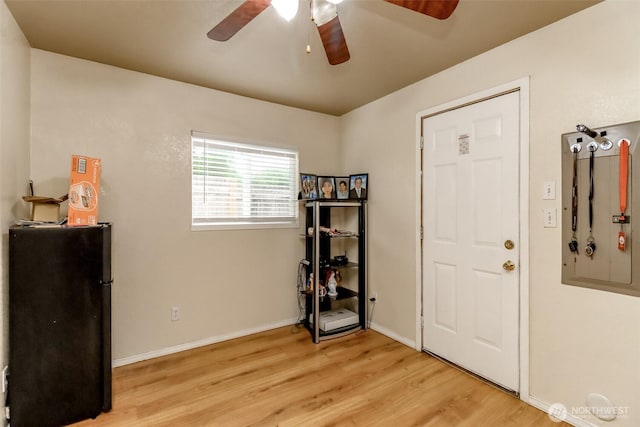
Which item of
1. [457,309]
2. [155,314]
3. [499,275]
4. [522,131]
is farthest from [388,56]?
[155,314]

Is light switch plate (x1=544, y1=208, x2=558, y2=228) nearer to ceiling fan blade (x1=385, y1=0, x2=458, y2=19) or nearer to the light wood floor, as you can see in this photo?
the light wood floor

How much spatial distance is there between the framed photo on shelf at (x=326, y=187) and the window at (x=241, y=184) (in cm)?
29

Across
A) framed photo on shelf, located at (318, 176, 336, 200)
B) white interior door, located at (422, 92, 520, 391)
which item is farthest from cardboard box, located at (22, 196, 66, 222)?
white interior door, located at (422, 92, 520, 391)

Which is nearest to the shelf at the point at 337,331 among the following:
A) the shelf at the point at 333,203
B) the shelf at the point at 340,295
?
the shelf at the point at 340,295

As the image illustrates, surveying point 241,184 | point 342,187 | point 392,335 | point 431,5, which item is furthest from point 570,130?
point 241,184

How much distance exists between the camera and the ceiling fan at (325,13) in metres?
1.38

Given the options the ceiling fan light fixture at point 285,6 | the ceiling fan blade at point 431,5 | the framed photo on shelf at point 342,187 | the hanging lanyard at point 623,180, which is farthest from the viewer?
→ the framed photo on shelf at point 342,187

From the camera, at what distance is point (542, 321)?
6.68 feet

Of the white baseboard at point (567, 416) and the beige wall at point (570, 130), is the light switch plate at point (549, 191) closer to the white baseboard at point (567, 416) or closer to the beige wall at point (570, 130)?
the beige wall at point (570, 130)

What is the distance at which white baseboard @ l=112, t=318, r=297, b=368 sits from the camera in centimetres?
262

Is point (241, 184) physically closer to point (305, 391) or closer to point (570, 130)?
point (305, 391)

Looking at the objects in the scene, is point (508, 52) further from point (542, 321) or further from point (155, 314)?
point (155, 314)

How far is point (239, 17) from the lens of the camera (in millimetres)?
1500

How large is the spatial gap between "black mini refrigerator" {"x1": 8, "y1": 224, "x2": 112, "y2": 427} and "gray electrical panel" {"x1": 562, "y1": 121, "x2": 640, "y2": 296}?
2910 mm
